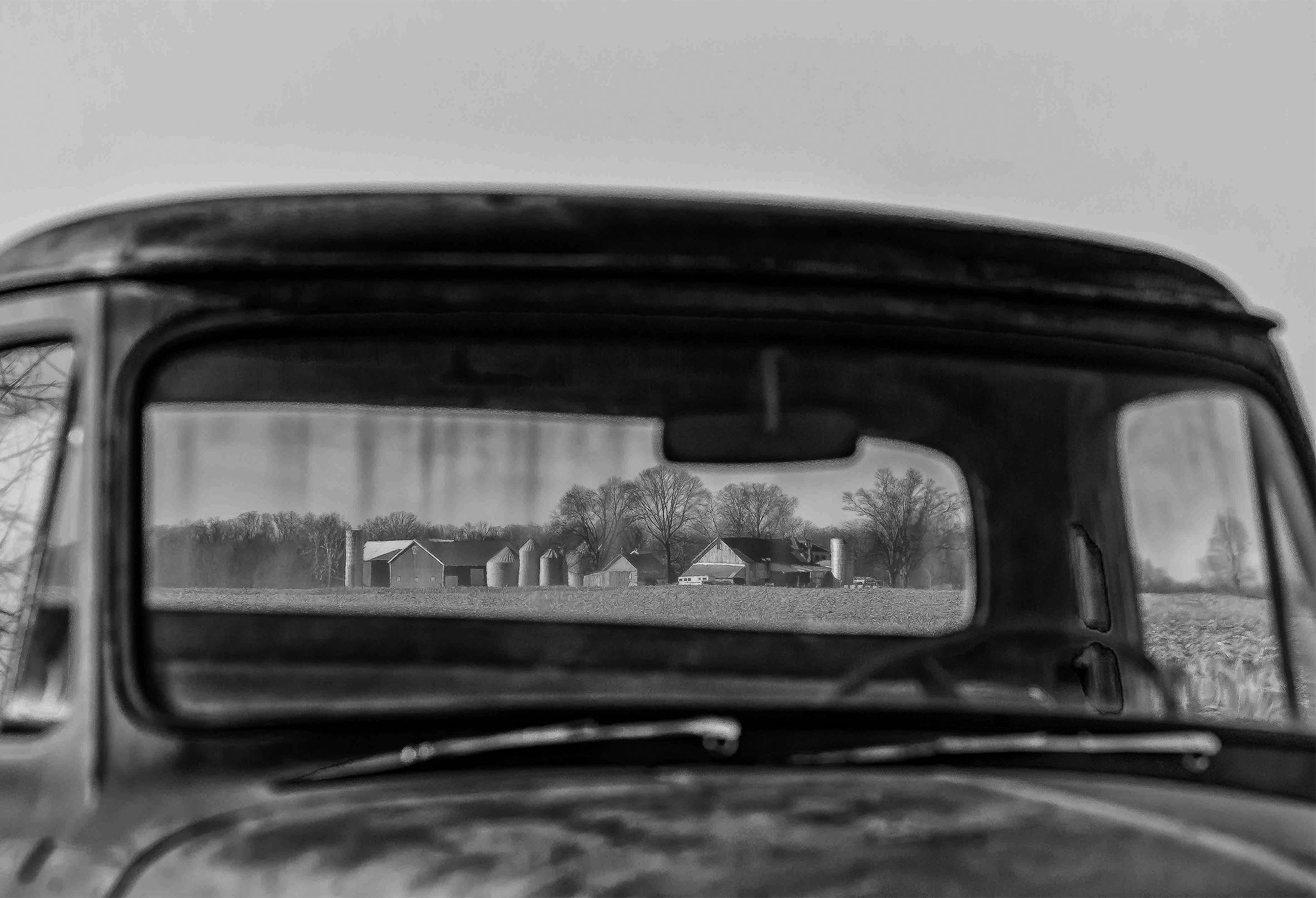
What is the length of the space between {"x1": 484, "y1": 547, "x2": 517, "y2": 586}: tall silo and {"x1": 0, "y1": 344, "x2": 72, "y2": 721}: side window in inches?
27.0

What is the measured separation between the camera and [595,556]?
8.31 feet

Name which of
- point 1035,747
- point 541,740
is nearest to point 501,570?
point 541,740

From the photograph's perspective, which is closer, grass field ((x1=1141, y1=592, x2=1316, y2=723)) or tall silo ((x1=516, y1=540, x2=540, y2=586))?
grass field ((x1=1141, y1=592, x2=1316, y2=723))

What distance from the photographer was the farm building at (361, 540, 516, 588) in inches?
99.0

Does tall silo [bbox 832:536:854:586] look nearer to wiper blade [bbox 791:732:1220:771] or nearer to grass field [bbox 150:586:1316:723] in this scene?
grass field [bbox 150:586:1316:723]

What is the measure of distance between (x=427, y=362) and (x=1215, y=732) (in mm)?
1116

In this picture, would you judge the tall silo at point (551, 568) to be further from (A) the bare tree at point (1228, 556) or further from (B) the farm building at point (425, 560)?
(A) the bare tree at point (1228, 556)

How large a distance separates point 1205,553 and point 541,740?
4.04 ft

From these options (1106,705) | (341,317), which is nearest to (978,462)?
(1106,705)

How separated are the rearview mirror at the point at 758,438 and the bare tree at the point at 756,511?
0.08 m

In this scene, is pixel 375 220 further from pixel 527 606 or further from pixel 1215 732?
pixel 1215 732

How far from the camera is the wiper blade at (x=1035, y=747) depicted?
192 centimetres

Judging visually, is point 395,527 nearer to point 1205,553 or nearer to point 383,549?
point 383,549

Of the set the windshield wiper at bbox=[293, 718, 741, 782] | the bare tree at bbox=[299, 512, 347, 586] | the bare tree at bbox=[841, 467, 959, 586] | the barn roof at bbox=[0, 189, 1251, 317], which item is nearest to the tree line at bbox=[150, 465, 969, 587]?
the bare tree at bbox=[299, 512, 347, 586]
